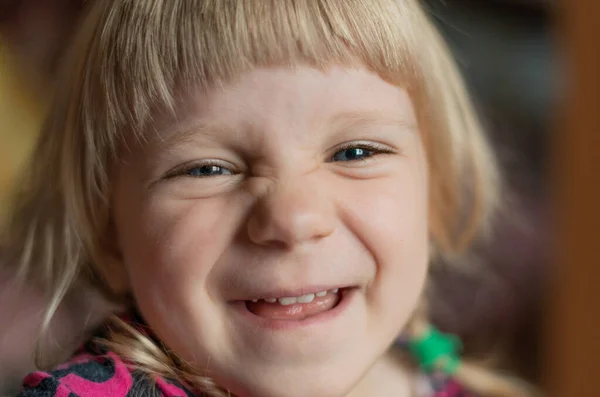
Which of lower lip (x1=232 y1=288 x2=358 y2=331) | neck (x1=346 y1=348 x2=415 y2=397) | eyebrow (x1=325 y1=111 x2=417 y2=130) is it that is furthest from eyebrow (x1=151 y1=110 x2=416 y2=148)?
neck (x1=346 y1=348 x2=415 y2=397)

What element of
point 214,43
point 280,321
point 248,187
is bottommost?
point 280,321

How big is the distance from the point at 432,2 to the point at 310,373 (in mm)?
464

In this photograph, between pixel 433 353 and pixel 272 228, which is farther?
pixel 433 353

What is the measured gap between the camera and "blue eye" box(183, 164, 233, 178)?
772 mm

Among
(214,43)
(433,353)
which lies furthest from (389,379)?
(214,43)

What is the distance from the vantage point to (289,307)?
0.77 metres

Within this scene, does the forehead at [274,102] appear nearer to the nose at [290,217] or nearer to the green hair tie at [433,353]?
the nose at [290,217]

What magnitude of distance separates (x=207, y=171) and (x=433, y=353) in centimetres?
49

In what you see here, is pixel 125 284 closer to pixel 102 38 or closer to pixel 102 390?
pixel 102 390

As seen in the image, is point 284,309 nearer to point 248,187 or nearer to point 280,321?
point 280,321

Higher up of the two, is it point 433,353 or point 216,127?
point 216,127

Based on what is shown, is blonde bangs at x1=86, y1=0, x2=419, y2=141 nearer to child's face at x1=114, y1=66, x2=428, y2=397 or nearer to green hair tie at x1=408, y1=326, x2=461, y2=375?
child's face at x1=114, y1=66, x2=428, y2=397

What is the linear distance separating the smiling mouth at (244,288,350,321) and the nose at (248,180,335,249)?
6 centimetres

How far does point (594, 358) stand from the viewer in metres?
0.74
